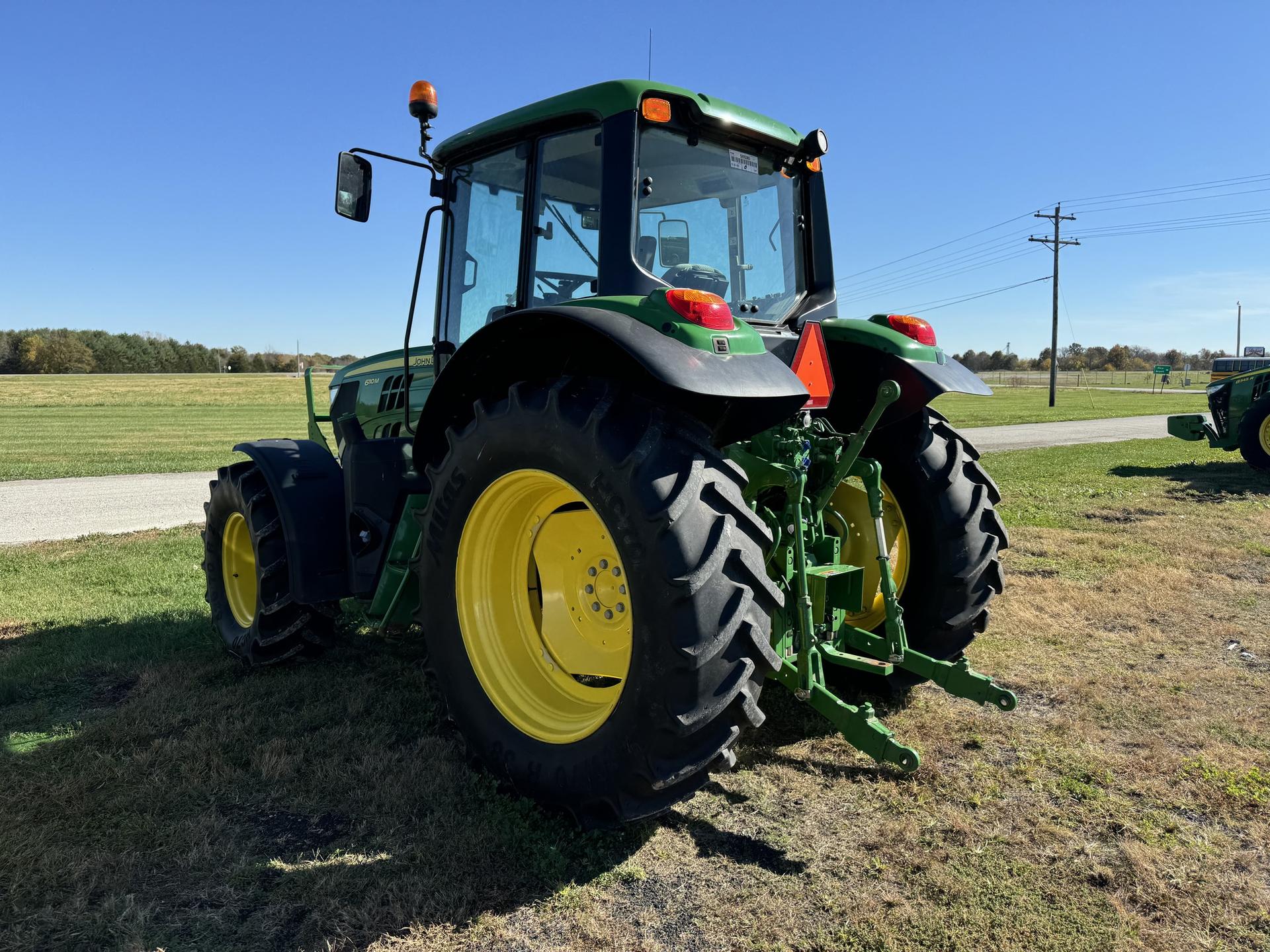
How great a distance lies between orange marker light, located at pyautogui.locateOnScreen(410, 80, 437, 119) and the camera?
12.4 feet

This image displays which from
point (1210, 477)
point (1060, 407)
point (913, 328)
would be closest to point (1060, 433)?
point (1210, 477)

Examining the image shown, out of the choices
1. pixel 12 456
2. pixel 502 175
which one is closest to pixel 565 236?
pixel 502 175

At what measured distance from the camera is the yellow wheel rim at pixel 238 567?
4.72 m

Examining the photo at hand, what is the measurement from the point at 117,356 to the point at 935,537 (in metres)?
95.1

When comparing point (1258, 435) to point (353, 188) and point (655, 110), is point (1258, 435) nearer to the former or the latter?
point (655, 110)

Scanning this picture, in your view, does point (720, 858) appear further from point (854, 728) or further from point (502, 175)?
point (502, 175)

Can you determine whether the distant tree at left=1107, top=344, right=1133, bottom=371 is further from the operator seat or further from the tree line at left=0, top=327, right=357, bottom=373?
the operator seat

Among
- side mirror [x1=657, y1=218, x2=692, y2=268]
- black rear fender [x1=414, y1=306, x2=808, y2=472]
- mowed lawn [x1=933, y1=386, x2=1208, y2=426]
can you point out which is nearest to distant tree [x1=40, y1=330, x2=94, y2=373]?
mowed lawn [x1=933, y1=386, x2=1208, y2=426]

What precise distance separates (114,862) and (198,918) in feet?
1.52

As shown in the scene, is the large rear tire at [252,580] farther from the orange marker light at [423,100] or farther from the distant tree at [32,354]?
the distant tree at [32,354]

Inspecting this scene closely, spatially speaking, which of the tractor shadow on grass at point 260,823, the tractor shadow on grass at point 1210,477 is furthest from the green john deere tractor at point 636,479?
the tractor shadow on grass at point 1210,477

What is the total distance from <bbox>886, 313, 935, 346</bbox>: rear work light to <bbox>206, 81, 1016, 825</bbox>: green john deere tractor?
0.01 meters

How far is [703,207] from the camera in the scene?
350 centimetres

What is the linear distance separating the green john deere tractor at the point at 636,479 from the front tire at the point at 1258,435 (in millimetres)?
10019
